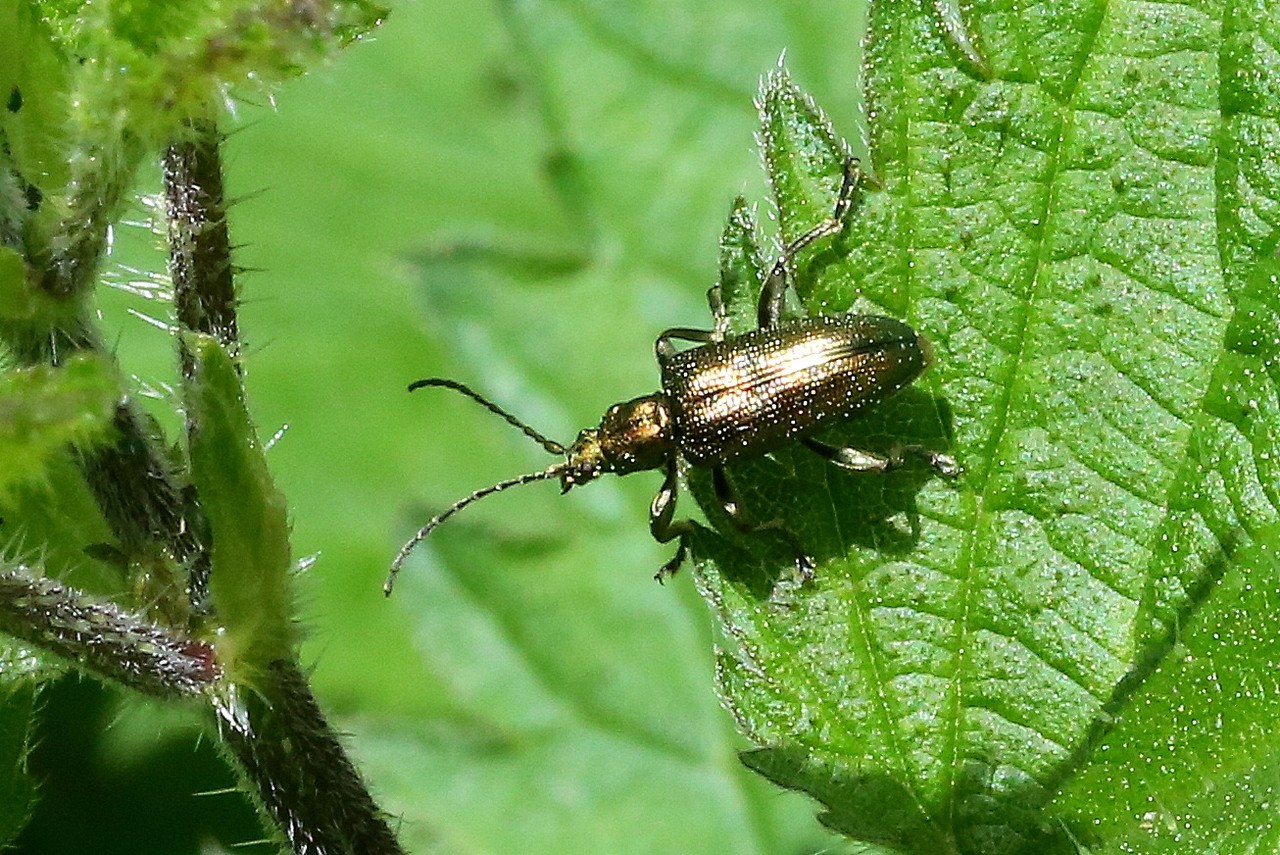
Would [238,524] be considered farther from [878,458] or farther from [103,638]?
[878,458]

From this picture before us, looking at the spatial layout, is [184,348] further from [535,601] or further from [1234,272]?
[535,601]

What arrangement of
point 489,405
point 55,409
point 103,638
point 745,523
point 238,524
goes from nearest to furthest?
1. point 55,409
2. point 238,524
3. point 103,638
4. point 745,523
5. point 489,405

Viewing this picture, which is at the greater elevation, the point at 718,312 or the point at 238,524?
the point at 718,312

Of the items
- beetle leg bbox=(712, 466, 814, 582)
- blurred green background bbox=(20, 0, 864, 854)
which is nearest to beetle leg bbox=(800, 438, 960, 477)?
beetle leg bbox=(712, 466, 814, 582)

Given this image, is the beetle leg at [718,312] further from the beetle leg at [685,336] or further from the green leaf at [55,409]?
the green leaf at [55,409]

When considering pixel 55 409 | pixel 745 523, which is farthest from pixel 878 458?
pixel 55 409

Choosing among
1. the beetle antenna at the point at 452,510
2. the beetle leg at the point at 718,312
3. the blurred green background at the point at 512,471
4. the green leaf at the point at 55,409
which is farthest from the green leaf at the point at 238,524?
the blurred green background at the point at 512,471
